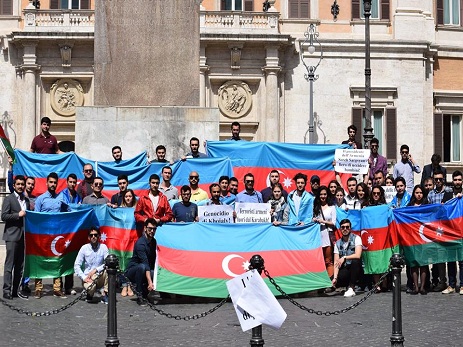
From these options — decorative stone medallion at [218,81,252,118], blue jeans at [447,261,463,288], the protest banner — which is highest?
decorative stone medallion at [218,81,252,118]

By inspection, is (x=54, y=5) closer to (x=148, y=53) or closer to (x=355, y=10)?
(x=355, y=10)

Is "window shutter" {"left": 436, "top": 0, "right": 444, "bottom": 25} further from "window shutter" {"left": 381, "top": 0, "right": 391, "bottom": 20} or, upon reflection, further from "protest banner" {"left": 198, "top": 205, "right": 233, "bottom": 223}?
"protest banner" {"left": 198, "top": 205, "right": 233, "bottom": 223}

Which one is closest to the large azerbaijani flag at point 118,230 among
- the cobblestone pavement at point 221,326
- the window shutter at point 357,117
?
the cobblestone pavement at point 221,326

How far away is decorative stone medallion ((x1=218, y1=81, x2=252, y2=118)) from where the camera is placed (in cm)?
4200

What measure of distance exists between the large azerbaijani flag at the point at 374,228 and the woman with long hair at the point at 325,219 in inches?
8.7

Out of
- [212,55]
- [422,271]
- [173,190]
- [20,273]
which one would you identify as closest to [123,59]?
[173,190]

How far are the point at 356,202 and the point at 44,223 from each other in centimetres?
456

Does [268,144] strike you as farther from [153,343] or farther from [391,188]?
[153,343]

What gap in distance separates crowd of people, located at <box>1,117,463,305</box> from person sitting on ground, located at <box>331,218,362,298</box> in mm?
14

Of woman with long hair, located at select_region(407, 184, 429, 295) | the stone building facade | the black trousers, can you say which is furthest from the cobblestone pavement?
the stone building facade

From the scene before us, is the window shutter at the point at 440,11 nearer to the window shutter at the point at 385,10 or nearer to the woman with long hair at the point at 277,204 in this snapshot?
the window shutter at the point at 385,10

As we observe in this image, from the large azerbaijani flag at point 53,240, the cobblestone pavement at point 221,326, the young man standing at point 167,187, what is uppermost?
the young man standing at point 167,187

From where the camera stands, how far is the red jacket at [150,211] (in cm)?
1602

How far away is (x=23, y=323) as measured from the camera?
44.6ft
